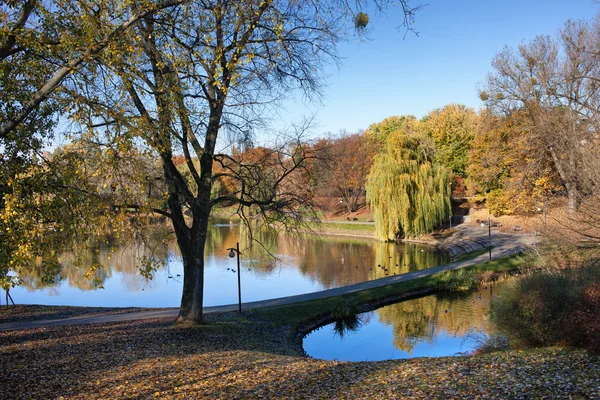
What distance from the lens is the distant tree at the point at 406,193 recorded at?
114 ft

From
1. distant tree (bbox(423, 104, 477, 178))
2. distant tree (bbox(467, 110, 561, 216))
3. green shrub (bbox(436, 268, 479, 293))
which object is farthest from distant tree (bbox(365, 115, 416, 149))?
green shrub (bbox(436, 268, 479, 293))

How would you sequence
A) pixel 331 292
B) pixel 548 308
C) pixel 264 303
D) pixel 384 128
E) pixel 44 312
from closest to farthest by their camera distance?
pixel 548 308, pixel 44 312, pixel 264 303, pixel 331 292, pixel 384 128

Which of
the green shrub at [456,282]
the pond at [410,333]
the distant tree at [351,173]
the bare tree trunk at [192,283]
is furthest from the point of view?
the distant tree at [351,173]

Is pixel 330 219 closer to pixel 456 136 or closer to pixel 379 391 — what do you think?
pixel 456 136

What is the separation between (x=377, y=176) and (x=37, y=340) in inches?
1101

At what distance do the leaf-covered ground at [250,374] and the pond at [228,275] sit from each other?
8660mm

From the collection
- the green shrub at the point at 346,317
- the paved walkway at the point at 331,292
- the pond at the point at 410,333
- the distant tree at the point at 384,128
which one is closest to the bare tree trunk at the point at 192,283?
the paved walkway at the point at 331,292

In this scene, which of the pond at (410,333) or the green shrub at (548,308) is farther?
the pond at (410,333)

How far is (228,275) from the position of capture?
26.2 metres

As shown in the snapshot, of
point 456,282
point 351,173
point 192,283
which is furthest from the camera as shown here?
point 351,173

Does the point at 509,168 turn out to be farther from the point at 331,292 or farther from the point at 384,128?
the point at 384,128

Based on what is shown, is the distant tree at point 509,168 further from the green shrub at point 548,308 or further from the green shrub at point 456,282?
the green shrub at point 548,308

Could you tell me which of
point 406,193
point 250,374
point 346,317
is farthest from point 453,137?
point 250,374

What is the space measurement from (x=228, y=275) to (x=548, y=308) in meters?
19.3
